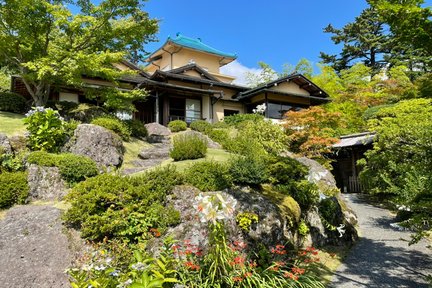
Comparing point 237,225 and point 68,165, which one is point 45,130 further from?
point 237,225

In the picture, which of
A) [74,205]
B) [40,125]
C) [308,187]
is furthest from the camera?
[40,125]

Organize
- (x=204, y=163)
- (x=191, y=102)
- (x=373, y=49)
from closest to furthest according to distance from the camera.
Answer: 1. (x=204, y=163)
2. (x=191, y=102)
3. (x=373, y=49)

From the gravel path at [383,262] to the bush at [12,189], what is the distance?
687 cm

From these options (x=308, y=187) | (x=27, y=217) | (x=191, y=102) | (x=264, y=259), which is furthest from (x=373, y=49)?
(x=27, y=217)

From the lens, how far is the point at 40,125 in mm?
9125

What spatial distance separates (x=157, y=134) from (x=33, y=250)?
443 inches

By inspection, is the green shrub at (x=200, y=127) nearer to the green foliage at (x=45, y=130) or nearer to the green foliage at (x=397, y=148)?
the green foliage at (x=397, y=148)

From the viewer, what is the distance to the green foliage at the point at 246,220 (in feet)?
18.5

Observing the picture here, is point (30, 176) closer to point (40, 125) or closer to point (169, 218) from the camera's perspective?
point (40, 125)

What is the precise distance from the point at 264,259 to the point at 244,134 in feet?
36.0

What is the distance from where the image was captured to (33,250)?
4.99 m

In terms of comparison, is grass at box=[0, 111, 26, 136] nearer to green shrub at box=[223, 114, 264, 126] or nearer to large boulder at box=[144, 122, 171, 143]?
large boulder at box=[144, 122, 171, 143]

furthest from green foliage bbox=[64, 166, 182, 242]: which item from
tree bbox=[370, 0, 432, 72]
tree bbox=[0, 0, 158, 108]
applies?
tree bbox=[0, 0, 158, 108]

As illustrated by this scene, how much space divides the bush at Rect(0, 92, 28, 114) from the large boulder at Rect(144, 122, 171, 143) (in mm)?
5990
